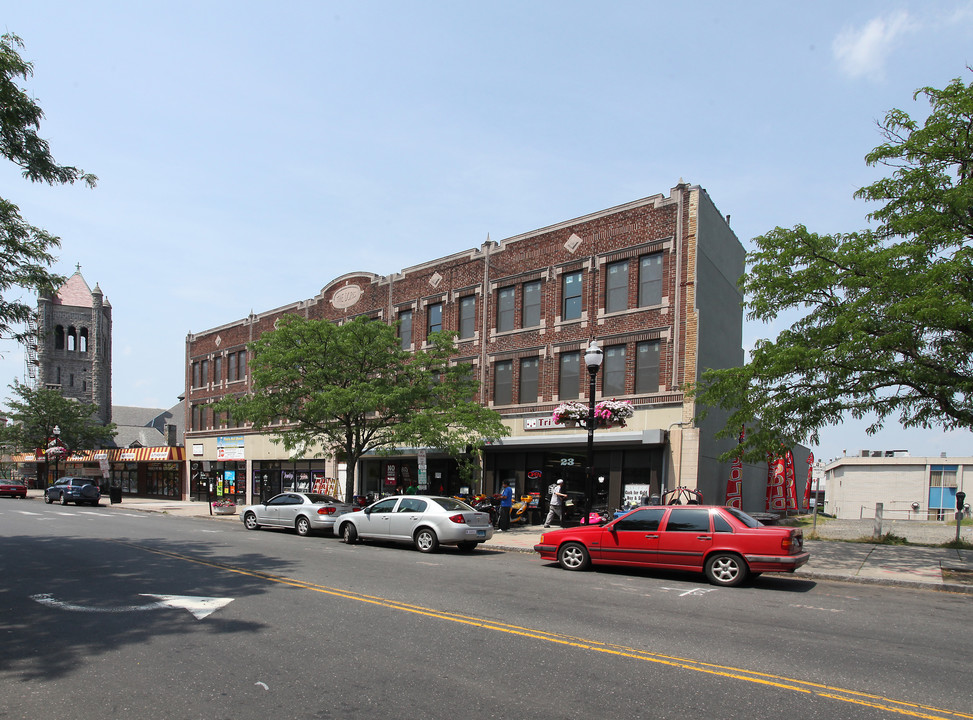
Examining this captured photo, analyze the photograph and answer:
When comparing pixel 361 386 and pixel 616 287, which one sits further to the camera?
pixel 616 287

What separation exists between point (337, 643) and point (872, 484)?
52.0 meters

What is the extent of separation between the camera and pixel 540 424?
24.7 metres

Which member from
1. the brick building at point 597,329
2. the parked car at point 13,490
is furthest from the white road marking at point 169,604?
the parked car at point 13,490

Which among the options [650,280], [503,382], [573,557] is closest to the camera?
[573,557]

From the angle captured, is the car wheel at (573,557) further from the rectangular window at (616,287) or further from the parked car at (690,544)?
the rectangular window at (616,287)

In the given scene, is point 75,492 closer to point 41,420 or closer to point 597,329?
point 41,420

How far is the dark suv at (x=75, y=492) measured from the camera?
38531 millimetres

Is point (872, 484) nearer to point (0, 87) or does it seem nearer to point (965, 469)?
point (965, 469)

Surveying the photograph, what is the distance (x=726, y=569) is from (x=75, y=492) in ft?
124

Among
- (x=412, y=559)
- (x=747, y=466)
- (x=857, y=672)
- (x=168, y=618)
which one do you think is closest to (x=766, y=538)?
(x=857, y=672)

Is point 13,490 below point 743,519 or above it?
below

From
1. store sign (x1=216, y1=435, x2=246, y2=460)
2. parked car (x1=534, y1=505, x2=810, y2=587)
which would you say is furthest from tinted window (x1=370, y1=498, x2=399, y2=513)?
store sign (x1=216, y1=435, x2=246, y2=460)

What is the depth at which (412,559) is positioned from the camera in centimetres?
1494

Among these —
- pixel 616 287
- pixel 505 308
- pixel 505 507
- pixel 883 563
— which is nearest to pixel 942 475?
pixel 616 287
